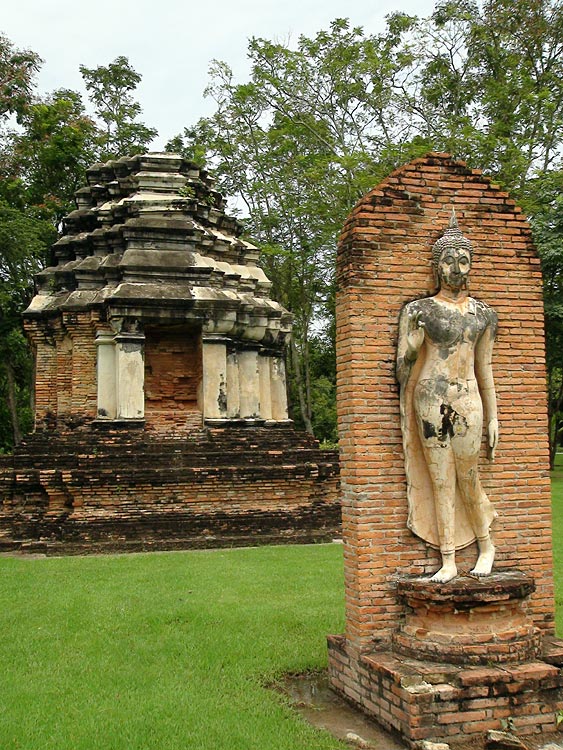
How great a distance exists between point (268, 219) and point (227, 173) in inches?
92.0

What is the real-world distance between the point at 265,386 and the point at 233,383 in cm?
198

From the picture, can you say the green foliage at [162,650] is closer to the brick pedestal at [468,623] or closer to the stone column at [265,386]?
the brick pedestal at [468,623]

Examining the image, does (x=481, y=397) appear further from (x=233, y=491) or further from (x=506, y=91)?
(x=506, y=91)

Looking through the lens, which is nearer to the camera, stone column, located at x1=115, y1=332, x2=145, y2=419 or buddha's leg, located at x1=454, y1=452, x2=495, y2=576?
buddha's leg, located at x1=454, y1=452, x2=495, y2=576

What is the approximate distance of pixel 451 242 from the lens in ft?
20.0

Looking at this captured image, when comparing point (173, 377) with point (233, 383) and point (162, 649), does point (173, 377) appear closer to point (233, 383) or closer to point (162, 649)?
point (233, 383)

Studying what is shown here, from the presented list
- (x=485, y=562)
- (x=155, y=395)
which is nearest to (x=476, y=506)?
(x=485, y=562)

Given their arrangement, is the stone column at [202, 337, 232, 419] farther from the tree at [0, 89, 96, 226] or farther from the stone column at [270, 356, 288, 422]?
the tree at [0, 89, 96, 226]

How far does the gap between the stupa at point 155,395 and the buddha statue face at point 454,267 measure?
8507 millimetres

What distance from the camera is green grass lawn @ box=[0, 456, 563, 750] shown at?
521cm

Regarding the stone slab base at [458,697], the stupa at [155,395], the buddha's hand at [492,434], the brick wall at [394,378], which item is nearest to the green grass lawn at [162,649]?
the stone slab base at [458,697]

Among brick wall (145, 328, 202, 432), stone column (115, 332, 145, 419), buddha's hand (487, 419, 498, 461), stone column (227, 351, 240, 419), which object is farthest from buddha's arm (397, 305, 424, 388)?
stone column (227, 351, 240, 419)

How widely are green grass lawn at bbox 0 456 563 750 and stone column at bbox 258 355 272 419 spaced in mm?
6259

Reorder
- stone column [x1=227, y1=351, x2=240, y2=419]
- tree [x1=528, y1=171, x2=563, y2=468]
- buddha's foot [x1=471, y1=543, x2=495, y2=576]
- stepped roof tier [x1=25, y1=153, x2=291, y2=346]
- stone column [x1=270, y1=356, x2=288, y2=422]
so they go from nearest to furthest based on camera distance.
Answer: buddha's foot [x1=471, y1=543, x2=495, y2=576], stepped roof tier [x1=25, y1=153, x2=291, y2=346], stone column [x1=227, y1=351, x2=240, y2=419], stone column [x1=270, y1=356, x2=288, y2=422], tree [x1=528, y1=171, x2=563, y2=468]
